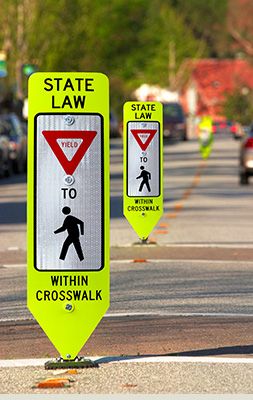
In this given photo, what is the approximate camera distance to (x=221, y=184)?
38.8m

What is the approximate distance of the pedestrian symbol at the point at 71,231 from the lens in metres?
9.86

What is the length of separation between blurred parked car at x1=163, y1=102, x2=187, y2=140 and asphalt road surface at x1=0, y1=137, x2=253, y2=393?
151 feet

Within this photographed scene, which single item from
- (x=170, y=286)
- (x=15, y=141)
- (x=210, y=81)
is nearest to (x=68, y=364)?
(x=170, y=286)

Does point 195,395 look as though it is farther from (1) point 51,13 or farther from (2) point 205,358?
(1) point 51,13

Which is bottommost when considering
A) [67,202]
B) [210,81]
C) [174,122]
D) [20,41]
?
[67,202]

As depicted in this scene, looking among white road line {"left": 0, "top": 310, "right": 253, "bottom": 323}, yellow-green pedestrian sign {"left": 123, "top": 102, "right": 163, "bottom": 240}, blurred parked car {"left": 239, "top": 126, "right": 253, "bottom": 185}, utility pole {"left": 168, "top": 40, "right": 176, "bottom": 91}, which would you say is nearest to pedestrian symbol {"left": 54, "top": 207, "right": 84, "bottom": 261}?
white road line {"left": 0, "top": 310, "right": 253, "bottom": 323}

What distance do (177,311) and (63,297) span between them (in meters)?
3.38

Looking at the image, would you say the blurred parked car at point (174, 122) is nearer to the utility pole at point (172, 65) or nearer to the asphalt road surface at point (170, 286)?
the asphalt road surface at point (170, 286)

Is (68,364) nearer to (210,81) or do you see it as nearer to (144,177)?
(144,177)

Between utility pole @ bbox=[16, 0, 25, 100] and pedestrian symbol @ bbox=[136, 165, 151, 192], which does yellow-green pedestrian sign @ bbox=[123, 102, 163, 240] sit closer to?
pedestrian symbol @ bbox=[136, 165, 151, 192]

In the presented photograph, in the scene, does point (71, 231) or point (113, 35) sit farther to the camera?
point (113, 35)

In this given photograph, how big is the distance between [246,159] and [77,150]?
2835 cm

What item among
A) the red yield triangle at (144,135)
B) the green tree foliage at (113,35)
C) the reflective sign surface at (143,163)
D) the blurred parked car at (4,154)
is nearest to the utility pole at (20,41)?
the green tree foliage at (113,35)

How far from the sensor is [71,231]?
32.3 feet
